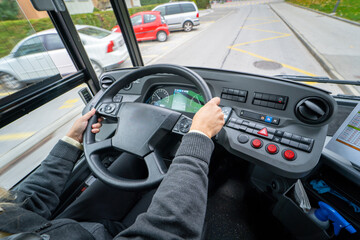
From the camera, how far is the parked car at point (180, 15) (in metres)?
8.31

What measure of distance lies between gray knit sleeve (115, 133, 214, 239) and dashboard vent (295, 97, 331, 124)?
65 cm

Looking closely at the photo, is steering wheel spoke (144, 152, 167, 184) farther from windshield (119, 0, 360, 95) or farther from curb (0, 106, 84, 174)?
windshield (119, 0, 360, 95)

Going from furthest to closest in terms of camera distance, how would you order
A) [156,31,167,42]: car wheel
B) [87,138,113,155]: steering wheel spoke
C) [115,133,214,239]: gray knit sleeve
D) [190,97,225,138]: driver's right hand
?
[156,31,167,42]: car wheel < [87,138,113,155]: steering wheel spoke < [190,97,225,138]: driver's right hand < [115,133,214,239]: gray knit sleeve

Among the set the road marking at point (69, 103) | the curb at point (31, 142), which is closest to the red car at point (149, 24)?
the road marking at point (69, 103)

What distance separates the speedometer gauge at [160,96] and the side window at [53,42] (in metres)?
1.05

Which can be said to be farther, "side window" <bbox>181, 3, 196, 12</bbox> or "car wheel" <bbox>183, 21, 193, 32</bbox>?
"car wheel" <bbox>183, 21, 193, 32</bbox>

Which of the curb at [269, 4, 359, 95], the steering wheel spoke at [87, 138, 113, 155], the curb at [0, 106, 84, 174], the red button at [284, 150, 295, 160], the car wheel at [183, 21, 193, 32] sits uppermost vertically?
the steering wheel spoke at [87, 138, 113, 155]

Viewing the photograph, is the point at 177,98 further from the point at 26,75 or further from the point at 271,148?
the point at 26,75

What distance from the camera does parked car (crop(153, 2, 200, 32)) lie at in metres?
8.31

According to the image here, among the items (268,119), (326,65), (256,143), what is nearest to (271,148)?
(256,143)

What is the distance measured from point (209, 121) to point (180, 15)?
382 inches

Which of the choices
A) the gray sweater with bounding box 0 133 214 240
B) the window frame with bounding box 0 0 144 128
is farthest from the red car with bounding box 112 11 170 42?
the gray sweater with bounding box 0 133 214 240

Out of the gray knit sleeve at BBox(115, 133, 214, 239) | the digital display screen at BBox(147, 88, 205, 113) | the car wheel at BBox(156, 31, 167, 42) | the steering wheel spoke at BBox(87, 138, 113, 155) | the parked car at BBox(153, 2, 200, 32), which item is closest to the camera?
the gray knit sleeve at BBox(115, 133, 214, 239)

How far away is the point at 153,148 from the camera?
2.92 ft
